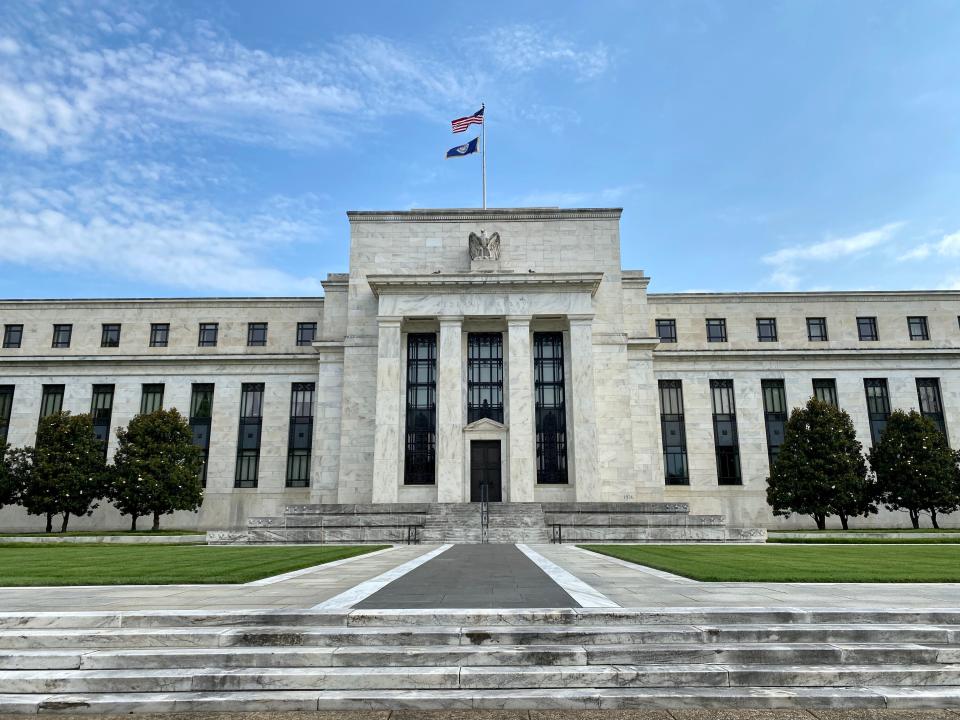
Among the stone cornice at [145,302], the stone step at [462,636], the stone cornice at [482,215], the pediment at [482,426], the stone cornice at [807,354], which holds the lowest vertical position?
the stone step at [462,636]

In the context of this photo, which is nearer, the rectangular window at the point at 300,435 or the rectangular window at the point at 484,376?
the rectangular window at the point at 484,376

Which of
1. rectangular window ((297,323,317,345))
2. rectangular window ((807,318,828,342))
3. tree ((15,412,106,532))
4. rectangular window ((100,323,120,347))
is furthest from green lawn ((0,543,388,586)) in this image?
rectangular window ((807,318,828,342))

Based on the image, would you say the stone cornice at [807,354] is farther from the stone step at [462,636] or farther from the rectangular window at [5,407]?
the rectangular window at [5,407]

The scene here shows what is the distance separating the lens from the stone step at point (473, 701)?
21.0ft

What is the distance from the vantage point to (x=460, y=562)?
17.3 m

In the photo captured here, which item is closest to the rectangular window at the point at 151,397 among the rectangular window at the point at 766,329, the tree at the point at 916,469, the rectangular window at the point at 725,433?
the rectangular window at the point at 725,433

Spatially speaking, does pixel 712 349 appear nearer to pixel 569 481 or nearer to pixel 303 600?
pixel 569 481

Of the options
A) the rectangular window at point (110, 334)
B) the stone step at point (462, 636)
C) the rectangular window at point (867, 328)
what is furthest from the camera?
the rectangular window at point (110, 334)

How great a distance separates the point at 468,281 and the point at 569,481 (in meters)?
13.5

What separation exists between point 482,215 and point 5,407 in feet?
117

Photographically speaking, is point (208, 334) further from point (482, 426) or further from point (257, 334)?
point (482, 426)

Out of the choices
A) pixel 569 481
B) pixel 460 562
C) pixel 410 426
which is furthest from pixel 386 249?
pixel 460 562

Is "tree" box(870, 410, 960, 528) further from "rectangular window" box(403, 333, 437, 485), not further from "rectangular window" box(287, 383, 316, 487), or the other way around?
"rectangular window" box(287, 383, 316, 487)

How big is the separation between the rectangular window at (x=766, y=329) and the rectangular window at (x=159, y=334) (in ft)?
139
